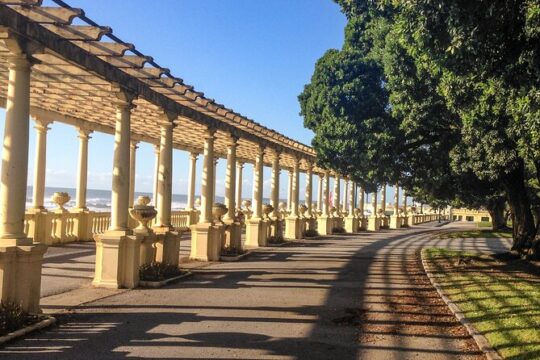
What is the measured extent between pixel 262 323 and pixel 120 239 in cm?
388

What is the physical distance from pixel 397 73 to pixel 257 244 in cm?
1097

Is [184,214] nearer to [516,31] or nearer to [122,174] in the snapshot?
[122,174]

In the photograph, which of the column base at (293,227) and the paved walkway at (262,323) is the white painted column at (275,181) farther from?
the paved walkway at (262,323)

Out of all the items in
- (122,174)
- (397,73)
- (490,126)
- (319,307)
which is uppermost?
(397,73)

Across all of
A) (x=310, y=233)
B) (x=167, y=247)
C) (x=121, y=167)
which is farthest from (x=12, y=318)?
(x=310, y=233)

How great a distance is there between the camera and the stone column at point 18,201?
25.0 feet

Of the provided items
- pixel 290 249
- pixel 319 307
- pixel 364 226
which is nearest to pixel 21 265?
pixel 319 307

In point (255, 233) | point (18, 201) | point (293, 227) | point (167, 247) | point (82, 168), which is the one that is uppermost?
point (82, 168)

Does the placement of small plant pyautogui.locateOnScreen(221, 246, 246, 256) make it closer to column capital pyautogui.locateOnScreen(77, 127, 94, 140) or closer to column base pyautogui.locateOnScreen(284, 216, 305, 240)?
column capital pyautogui.locateOnScreen(77, 127, 94, 140)

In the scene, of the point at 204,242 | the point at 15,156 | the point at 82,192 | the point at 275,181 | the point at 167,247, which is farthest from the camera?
the point at 275,181

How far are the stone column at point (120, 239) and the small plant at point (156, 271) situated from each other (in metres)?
0.49

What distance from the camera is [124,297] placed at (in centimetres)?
1016

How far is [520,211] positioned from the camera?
1812 cm

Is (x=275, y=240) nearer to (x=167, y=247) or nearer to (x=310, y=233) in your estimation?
(x=310, y=233)
